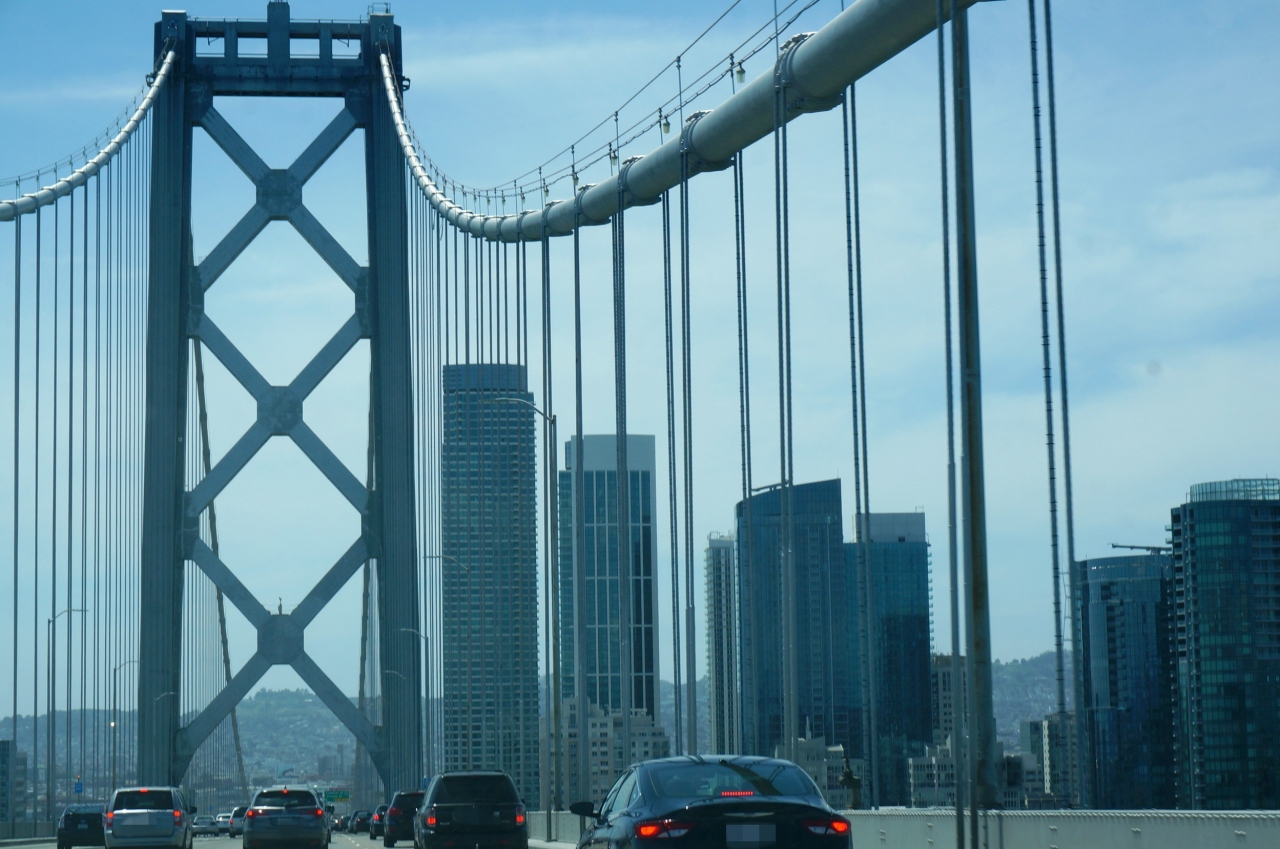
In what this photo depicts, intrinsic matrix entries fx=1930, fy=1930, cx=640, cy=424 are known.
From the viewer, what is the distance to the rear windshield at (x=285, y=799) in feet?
102

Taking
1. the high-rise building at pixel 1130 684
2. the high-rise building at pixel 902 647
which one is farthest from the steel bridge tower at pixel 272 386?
the high-rise building at pixel 1130 684

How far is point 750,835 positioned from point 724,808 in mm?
216

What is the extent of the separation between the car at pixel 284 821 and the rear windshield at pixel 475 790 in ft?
22.4

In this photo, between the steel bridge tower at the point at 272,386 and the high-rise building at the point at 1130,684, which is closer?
the steel bridge tower at the point at 272,386

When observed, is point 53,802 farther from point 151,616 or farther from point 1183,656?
point 1183,656

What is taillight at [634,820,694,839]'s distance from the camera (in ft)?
35.8

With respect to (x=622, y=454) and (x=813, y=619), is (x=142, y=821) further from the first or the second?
(x=813, y=619)

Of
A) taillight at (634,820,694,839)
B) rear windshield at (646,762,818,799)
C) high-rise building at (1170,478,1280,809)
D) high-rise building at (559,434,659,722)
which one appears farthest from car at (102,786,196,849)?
high-rise building at (1170,478,1280,809)

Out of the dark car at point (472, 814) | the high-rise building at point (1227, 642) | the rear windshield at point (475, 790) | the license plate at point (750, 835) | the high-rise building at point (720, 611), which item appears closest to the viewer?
the license plate at point (750, 835)

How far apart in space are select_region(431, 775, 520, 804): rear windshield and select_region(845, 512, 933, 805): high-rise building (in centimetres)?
5838

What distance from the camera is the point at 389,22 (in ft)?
152

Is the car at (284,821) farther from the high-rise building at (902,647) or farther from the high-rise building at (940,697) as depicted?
the high-rise building at (902,647)

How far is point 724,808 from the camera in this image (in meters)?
10.9

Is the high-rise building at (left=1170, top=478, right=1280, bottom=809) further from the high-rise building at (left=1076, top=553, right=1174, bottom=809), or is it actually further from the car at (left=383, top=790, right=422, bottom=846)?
the car at (left=383, top=790, right=422, bottom=846)
